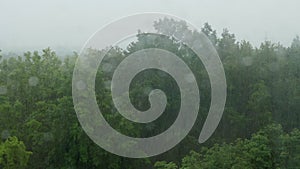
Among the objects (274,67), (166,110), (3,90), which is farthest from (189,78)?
(3,90)

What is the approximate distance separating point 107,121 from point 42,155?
3.26 metres

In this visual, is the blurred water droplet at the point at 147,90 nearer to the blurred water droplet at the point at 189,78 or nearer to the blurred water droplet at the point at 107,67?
the blurred water droplet at the point at 189,78

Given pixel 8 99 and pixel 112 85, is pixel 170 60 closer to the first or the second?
pixel 112 85

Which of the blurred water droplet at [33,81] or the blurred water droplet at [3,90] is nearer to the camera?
the blurred water droplet at [3,90]

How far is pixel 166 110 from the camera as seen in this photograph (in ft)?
65.5

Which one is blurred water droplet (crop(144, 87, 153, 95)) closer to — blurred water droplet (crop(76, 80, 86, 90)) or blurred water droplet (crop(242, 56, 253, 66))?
blurred water droplet (crop(76, 80, 86, 90))

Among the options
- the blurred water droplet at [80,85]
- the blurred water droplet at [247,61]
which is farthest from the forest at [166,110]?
the blurred water droplet at [80,85]

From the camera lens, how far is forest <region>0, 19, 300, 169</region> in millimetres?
12625

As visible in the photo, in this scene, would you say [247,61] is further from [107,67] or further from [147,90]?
[107,67]

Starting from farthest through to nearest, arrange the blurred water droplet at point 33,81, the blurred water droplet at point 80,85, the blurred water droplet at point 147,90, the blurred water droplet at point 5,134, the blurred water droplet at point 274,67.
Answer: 1. the blurred water droplet at point 274,67
2. the blurred water droplet at point 147,90
3. the blurred water droplet at point 33,81
4. the blurred water droplet at point 5,134
5. the blurred water droplet at point 80,85

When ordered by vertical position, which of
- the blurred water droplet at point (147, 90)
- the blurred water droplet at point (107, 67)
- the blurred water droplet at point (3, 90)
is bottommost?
the blurred water droplet at point (3, 90)

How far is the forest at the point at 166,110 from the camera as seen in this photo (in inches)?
497

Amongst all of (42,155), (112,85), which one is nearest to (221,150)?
(112,85)

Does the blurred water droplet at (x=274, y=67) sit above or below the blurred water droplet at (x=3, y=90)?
above
